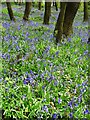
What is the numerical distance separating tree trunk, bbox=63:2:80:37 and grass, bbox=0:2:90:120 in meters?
2.24

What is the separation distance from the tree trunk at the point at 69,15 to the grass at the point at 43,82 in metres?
2.24

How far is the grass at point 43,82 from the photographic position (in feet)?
20.1

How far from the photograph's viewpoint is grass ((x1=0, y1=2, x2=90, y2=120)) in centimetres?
614

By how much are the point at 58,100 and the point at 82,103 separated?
810 mm

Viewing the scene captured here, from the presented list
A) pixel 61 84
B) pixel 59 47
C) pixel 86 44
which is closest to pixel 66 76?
pixel 61 84

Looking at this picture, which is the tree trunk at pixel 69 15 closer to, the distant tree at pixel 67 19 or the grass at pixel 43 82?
the distant tree at pixel 67 19

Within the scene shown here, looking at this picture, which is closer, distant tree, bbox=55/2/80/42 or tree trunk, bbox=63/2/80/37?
distant tree, bbox=55/2/80/42

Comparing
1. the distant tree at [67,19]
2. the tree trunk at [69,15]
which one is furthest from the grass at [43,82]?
the tree trunk at [69,15]

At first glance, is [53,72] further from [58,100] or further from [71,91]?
[58,100]

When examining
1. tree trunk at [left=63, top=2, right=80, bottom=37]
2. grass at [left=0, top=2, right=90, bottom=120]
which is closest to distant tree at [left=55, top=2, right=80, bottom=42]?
tree trunk at [left=63, top=2, right=80, bottom=37]

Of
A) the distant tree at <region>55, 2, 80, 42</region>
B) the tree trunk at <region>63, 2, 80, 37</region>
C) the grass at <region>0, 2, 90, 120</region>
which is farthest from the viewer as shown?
the tree trunk at <region>63, 2, 80, 37</region>

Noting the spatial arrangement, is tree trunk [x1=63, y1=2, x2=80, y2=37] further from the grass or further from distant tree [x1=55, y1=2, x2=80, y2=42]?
the grass

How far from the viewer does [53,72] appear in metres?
8.16

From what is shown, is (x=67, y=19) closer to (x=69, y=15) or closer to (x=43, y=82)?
(x=69, y=15)
